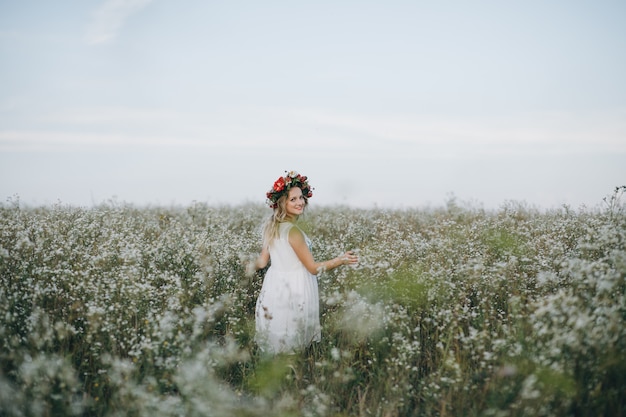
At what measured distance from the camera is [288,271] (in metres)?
5.93

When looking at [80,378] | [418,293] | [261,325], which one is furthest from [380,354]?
[80,378]

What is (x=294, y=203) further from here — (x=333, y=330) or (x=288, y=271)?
(x=333, y=330)

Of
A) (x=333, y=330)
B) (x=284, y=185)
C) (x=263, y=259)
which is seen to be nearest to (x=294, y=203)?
(x=284, y=185)

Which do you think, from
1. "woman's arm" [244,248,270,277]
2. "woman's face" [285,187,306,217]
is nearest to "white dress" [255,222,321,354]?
"woman's face" [285,187,306,217]

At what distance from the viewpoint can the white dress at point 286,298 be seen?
5.56 m

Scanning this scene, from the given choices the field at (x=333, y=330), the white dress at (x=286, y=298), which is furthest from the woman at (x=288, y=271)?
the field at (x=333, y=330)

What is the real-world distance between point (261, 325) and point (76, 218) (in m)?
4.98

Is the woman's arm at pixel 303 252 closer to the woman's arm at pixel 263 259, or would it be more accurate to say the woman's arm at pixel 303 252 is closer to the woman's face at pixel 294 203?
the woman's face at pixel 294 203

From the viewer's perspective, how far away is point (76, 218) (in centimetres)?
871

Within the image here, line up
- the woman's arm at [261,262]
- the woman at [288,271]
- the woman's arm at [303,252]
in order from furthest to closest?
the woman's arm at [261,262] → the woman's arm at [303,252] → the woman at [288,271]

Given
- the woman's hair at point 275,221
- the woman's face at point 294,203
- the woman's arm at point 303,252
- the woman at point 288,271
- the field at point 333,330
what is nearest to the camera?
the field at point 333,330

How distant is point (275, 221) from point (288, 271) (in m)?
0.69

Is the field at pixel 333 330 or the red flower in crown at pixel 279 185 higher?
the red flower in crown at pixel 279 185

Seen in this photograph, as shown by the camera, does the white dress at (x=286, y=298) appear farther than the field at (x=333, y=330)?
Yes
